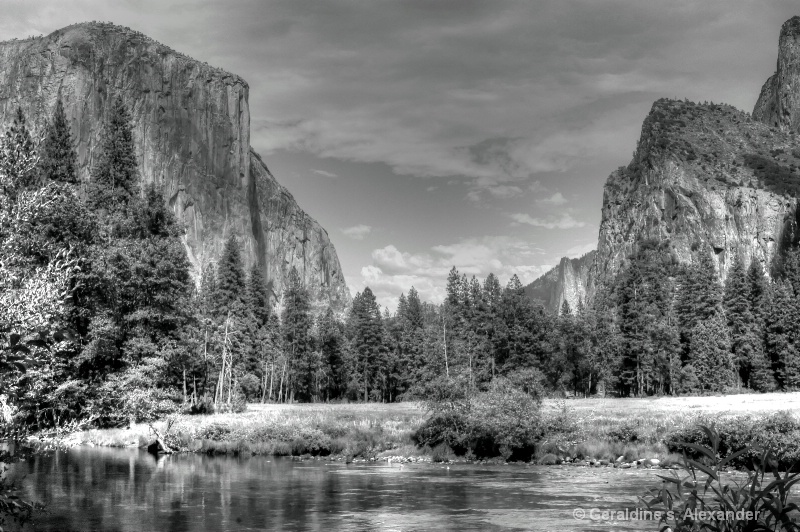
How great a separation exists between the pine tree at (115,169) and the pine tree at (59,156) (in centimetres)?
195

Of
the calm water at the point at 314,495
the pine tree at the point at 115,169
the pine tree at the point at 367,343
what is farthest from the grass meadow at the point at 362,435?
the pine tree at the point at 367,343

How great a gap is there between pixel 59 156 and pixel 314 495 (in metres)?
34.6

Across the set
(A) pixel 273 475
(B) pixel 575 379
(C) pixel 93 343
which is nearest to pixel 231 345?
(C) pixel 93 343

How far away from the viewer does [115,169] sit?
173 ft

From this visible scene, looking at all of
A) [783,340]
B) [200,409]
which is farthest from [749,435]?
[783,340]

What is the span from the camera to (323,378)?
4456 inches

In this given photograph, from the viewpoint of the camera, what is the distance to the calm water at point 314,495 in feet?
67.5

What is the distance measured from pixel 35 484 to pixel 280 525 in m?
12.1

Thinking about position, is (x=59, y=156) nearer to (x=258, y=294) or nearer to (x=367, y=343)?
(x=258, y=294)

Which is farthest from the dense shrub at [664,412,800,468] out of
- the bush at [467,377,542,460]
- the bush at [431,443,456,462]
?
the bush at [431,443,456,462]

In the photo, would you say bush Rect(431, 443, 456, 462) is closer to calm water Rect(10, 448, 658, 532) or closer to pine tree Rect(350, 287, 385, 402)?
calm water Rect(10, 448, 658, 532)

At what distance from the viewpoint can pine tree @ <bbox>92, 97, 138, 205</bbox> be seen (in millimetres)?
51594

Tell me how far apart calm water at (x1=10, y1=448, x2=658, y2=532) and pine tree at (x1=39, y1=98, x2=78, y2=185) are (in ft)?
67.4

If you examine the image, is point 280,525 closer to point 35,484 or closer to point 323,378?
point 35,484
